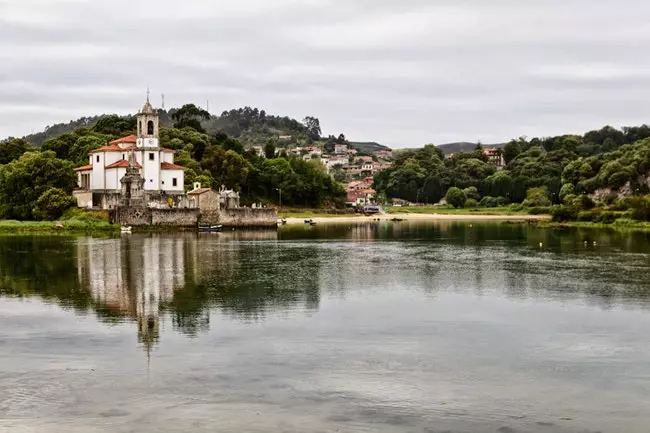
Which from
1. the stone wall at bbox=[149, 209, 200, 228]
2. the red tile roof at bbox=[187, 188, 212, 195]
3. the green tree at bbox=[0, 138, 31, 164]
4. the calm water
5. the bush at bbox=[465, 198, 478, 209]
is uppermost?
the green tree at bbox=[0, 138, 31, 164]

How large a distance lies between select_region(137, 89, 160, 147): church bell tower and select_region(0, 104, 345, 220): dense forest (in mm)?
7853

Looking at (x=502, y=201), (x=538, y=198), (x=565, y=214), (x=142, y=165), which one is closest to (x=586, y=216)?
(x=565, y=214)

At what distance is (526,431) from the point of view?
589 inches

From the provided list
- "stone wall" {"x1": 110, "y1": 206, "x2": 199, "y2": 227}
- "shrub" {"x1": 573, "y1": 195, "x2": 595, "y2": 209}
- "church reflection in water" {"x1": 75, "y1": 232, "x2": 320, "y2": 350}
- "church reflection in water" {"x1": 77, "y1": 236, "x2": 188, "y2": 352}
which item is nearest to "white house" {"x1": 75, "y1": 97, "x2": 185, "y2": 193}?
"stone wall" {"x1": 110, "y1": 206, "x2": 199, "y2": 227}

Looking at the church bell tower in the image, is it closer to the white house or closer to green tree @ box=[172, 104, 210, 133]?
the white house

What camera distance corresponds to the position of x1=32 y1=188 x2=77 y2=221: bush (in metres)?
76.8

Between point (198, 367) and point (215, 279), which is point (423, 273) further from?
point (198, 367)

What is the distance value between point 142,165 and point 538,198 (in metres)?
67.9

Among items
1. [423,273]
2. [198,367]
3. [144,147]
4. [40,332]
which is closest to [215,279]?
[423,273]

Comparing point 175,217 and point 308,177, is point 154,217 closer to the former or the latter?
point 175,217

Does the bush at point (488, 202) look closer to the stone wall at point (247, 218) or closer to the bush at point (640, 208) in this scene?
the bush at point (640, 208)

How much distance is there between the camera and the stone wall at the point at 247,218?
82.6 meters

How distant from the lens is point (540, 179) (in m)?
141

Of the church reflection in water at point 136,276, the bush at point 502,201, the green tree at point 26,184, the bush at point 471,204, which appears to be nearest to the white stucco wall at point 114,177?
the green tree at point 26,184
